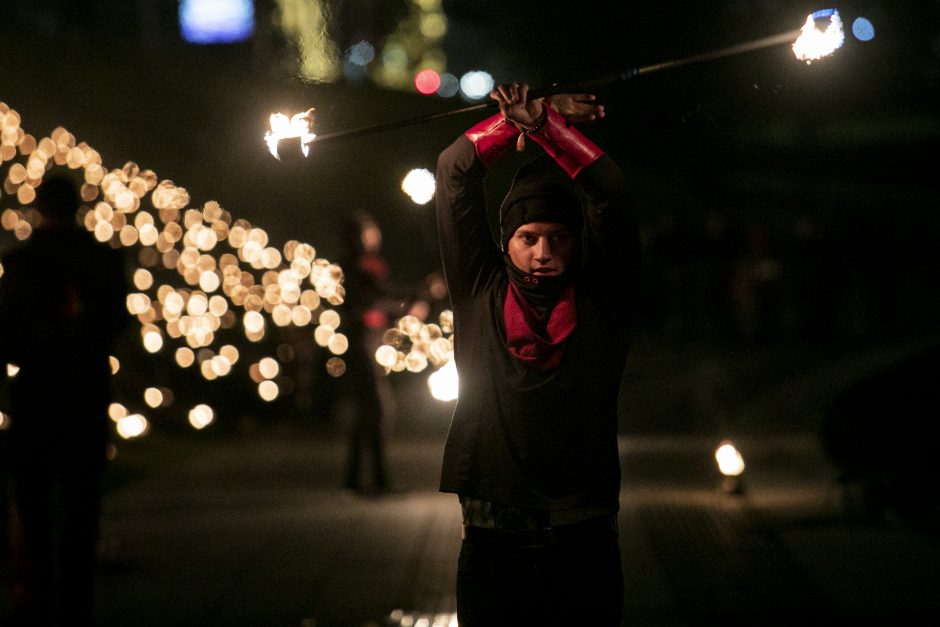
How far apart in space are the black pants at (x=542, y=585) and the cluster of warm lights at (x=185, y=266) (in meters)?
7.14

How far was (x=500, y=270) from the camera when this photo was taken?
12.2 feet

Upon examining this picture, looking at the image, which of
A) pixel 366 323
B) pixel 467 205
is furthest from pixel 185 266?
pixel 467 205

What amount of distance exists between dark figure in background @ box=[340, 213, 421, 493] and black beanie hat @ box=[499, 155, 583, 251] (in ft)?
17.7

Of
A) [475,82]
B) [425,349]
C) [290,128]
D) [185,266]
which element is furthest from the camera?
[475,82]

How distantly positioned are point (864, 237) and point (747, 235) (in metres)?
1.55

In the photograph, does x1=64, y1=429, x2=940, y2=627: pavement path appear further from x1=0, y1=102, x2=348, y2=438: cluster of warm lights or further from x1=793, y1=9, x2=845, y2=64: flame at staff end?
x1=793, y1=9, x2=845, y2=64: flame at staff end

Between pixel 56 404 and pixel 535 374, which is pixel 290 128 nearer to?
pixel 535 374

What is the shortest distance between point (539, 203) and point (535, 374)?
0.44m

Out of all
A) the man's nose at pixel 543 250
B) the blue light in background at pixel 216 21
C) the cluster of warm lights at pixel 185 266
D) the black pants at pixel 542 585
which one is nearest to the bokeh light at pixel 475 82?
the blue light in background at pixel 216 21

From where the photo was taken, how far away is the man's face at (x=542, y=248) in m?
3.54

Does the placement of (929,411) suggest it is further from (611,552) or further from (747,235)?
(747,235)

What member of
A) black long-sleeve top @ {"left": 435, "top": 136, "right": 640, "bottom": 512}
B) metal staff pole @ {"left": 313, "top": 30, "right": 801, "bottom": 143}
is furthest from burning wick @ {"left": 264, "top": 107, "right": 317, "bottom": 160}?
black long-sleeve top @ {"left": 435, "top": 136, "right": 640, "bottom": 512}

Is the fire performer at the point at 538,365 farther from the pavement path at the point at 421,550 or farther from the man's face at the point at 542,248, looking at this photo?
the pavement path at the point at 421,550

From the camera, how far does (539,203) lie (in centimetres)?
355
